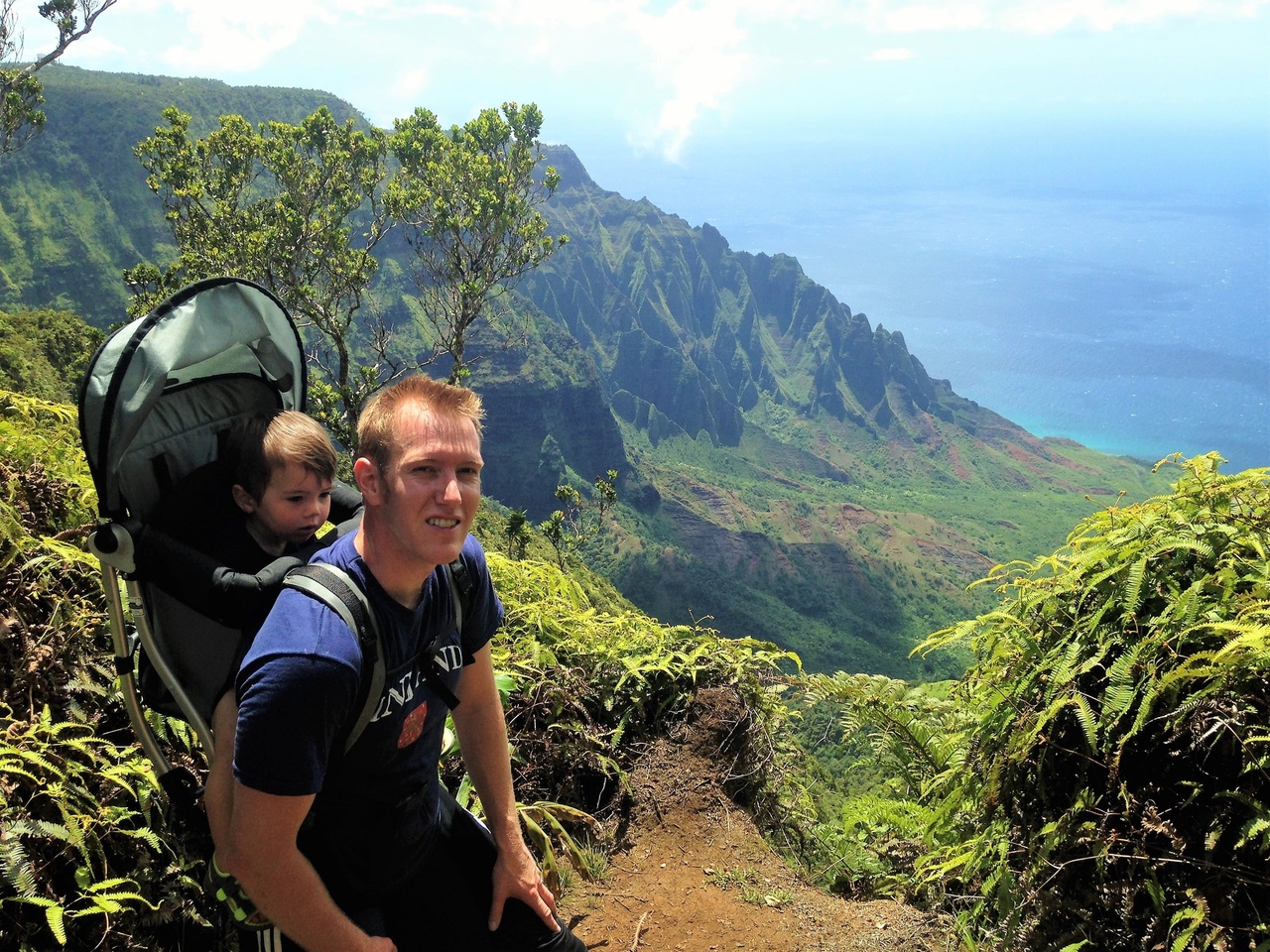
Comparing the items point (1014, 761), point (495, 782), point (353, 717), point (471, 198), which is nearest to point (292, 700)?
point (353, 717)

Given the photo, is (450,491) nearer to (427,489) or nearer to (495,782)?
(427,489)

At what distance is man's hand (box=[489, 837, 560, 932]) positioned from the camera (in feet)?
8.83

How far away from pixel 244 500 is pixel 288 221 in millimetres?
15873

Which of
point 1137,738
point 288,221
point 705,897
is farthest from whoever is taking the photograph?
point 288,221

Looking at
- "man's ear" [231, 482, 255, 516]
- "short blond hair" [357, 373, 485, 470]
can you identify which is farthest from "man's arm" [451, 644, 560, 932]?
"man's ear" [231, 482, 255, 516]

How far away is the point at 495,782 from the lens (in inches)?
113

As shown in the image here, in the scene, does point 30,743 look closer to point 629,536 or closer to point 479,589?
point 479,589

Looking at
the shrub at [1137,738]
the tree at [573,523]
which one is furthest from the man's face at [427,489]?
the tree at [573,523]

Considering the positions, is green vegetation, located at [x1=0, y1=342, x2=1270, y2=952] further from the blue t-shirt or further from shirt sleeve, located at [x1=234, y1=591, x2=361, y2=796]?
shirt sleeve, located at [x1=234, y1=591, x2=361, y2=796]

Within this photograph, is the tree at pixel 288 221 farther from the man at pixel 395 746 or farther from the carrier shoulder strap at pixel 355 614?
the carrier shoulder strap at pixel 355 614

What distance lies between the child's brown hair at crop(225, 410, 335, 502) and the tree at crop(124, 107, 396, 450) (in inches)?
526

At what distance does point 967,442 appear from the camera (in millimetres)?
187375

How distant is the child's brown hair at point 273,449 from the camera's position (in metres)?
3.03

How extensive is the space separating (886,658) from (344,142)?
3577 inches
